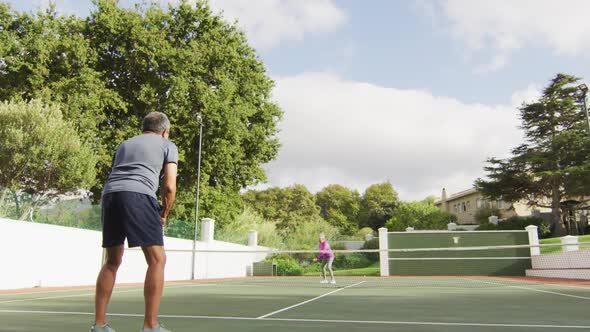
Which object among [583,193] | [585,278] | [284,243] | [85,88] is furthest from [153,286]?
[583,193]

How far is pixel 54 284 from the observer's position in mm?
13477

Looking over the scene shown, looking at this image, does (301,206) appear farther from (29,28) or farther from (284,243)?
(29,28)

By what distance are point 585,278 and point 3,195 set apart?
2005 cm

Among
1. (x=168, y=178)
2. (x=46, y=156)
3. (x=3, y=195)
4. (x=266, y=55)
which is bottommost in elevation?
(x=168, y=178)

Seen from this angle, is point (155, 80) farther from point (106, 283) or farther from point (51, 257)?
point (106, 283)

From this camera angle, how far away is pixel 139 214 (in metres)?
3.33

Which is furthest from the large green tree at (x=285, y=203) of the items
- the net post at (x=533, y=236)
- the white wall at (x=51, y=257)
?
the white wall at (x=51, y=257)

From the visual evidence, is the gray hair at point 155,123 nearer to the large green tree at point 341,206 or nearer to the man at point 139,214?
the man at point 139,214

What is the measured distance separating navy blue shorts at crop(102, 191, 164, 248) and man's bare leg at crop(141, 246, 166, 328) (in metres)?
0.07

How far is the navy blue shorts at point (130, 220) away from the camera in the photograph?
3307 mm

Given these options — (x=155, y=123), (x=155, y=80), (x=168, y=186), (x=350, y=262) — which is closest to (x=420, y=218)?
(x=350, y=262)

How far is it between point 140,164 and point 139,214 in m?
0.42

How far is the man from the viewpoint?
331 centimetres

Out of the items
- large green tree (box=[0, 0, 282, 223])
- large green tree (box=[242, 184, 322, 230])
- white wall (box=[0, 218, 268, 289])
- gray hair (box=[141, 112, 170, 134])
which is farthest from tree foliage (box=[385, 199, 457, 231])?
gray hair (box=[141, 112, 170, 134])
